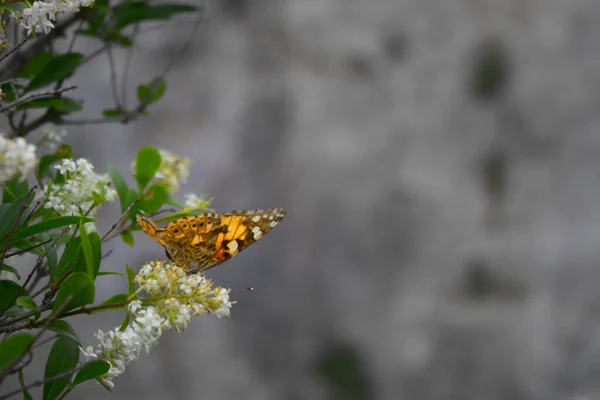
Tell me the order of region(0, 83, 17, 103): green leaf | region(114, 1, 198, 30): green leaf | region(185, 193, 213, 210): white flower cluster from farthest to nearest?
region(114, 1, 198, 30): green leaf, region(185, 193, 213, 210): white flower cluster, region(0, 83, 17, 103): green leaf

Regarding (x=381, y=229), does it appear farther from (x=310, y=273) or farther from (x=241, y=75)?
(x=241, y=75)

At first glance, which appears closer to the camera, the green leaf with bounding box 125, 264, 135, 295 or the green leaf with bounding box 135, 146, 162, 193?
the green leaf with bounding box 125, 264, 135, 295

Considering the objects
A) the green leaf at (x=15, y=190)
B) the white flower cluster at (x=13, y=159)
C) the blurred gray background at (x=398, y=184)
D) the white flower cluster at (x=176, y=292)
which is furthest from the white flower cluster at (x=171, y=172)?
the blurred gray background at (x=398, y=184)

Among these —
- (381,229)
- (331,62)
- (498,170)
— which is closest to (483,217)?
(498,170)

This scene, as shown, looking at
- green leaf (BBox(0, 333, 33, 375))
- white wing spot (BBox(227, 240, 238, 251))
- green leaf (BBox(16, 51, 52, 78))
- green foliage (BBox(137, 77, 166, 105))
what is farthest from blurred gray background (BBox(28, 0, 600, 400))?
green leaf (BBox(0, 333, 33, 375))

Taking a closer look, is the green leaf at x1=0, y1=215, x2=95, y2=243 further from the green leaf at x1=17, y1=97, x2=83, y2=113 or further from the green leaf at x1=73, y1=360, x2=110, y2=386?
the green leaf at x1=17, y1=97, x2=83, y2=113

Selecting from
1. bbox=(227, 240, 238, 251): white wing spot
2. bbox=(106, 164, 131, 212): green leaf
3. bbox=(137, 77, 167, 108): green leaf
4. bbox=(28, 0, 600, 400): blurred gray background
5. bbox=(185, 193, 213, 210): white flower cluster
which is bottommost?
bbox=(28, 0, 600, 400): blurred gray background

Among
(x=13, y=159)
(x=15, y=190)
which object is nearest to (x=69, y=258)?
(x=15, y=190)

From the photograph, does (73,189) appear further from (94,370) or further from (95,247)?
(94,370)

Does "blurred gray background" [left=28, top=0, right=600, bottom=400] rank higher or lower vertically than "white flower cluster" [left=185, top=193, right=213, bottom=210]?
lower
